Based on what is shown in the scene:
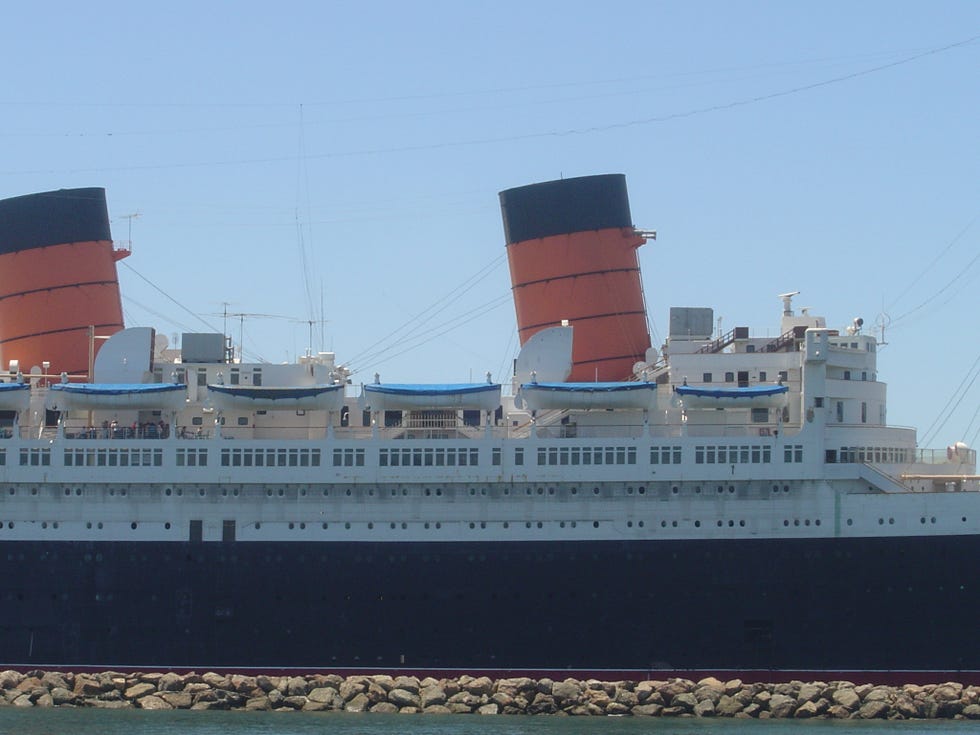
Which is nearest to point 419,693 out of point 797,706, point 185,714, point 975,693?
point 185,714

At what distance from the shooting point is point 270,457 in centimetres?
4797

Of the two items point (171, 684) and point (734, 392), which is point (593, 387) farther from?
point (171, 684)

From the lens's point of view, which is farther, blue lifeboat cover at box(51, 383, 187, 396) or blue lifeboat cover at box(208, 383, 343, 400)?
blue lifeboat cover at box(51, 383, 187, 396)

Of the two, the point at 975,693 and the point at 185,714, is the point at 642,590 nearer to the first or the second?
the point at 975,693

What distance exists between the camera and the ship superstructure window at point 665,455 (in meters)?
47.0

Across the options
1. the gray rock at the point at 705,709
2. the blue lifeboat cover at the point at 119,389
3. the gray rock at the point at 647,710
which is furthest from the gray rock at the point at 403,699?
the blue lifeboat cover at the point at 119,389

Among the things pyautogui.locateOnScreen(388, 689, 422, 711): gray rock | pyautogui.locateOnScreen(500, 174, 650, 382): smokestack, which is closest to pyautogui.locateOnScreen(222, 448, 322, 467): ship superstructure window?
pyautogui.locateOnScreen(388, 689, 422, 711): gray rock

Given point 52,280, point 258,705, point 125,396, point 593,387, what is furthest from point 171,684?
point 52,280

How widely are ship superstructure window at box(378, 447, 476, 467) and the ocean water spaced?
6640mm

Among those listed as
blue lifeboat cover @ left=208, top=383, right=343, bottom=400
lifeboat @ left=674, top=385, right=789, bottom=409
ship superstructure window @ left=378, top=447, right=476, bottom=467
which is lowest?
ship superstructure window @ left=378, top=447, right=476, bottom=467

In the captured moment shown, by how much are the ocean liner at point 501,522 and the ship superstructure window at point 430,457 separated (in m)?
0.06

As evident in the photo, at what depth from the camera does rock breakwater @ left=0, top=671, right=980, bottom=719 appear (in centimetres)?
4397

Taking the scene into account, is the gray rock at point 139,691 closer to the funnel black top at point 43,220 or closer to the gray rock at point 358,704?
the gray rock at point 358,704

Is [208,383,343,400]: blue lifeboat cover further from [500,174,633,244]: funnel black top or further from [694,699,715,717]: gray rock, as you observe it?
[694,699,715,717]: gray rock
